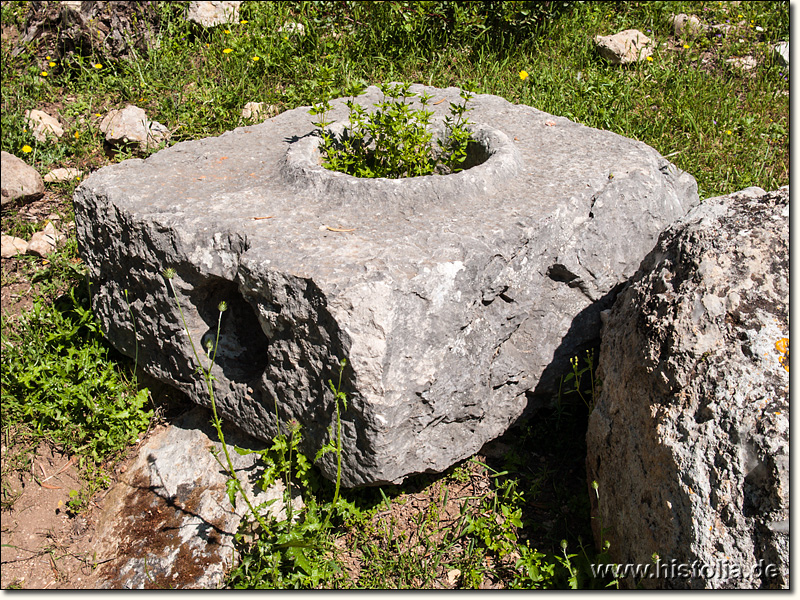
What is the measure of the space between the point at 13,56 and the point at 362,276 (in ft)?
13.7

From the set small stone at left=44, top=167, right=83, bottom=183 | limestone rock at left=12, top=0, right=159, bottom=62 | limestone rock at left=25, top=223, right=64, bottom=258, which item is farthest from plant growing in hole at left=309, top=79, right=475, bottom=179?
limestone rock at left=12, top=0, right=159, bottom=62

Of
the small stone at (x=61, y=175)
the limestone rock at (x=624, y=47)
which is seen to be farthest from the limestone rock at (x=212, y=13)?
the limestone rock at (x=624, y=47)

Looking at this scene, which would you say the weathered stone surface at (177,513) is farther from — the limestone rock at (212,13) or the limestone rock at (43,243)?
the limestone rock at (212,13)

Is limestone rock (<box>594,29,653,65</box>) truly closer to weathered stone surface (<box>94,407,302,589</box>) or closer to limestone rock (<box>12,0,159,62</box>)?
limestone rock (<box>12,0,159,62</box>)

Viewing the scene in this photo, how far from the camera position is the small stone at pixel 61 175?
4.25 meters

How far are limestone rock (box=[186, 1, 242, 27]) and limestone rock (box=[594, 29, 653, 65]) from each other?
8.89 ft

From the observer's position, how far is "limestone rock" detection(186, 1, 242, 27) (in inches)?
203

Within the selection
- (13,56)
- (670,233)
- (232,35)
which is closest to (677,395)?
(670,233)

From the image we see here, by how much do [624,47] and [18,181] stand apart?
407 cm

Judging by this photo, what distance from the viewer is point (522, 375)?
2.62 m

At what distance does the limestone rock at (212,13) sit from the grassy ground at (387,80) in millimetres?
77

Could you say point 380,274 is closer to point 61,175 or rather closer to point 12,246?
point 12,246

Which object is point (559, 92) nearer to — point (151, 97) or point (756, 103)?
point (756, 103)

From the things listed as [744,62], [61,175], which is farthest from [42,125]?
[744,62]
